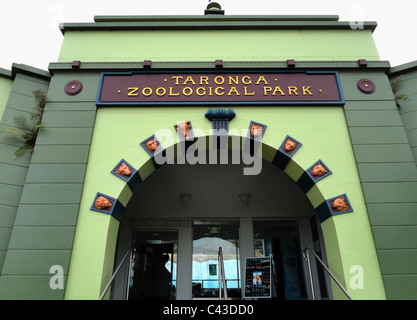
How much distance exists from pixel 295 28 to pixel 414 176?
3.26 meters

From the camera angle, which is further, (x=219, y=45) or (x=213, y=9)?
(x=213, y=9)

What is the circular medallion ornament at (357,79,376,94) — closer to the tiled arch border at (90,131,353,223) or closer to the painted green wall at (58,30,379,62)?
the painted green wall at (58,30,379,62)

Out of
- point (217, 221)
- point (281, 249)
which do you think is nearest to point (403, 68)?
point (281, 249)

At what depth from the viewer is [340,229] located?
13.5ft

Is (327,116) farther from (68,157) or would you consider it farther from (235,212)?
(68,157)

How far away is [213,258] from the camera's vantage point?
6.75 m

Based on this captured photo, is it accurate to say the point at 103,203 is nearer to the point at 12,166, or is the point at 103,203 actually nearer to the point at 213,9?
the point at 12,166

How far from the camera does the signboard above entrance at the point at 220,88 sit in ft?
16.3

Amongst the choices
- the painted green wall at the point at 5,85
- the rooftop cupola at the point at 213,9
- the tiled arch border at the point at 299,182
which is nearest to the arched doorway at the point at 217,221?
the tiled arch border at the point at 299,182

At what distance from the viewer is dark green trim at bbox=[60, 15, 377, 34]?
559cm

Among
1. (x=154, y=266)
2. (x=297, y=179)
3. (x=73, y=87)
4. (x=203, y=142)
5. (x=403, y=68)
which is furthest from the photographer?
(x=154, y=266)

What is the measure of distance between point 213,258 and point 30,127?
441cm

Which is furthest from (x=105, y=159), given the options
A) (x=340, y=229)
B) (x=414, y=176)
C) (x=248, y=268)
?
(x=414, y=176)
